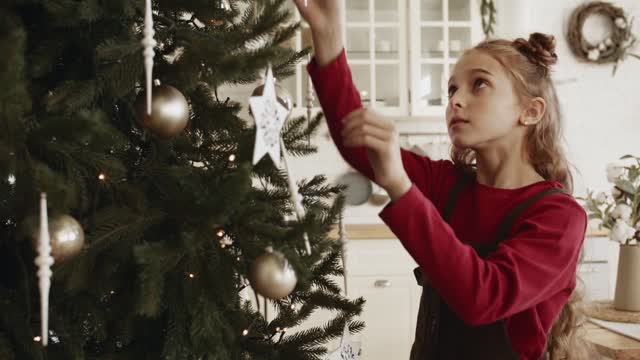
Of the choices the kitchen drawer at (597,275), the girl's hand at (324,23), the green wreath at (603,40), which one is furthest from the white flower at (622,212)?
the green wreath at (603,40)

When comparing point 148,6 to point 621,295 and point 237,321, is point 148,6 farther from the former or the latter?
point 621,295

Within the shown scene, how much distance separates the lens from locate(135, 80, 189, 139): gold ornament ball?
0.72 metres

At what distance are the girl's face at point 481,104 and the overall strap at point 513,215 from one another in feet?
0.51

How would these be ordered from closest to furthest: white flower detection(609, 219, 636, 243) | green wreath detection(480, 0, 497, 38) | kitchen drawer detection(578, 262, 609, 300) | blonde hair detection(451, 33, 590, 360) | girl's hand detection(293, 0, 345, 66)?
girl's hand detection(293, 0, 345, 66)
blonde hair detection(451, 33, 590, 360)
white flower detection(609, 219, 636, 243)
kitchen drawer detection(578, 262, 609, 300)
green wreath detection(480, 0, 497, 38)

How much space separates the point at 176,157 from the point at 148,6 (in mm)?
285

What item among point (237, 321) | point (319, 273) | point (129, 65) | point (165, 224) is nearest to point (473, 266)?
point (319, 273)

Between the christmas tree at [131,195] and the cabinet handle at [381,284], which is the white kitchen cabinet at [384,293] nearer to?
the cabinet handle at [381,284]

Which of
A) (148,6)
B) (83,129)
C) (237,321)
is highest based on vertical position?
(148,6)

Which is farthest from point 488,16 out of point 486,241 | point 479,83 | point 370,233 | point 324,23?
point 324,23

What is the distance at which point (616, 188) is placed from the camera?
1828 mm

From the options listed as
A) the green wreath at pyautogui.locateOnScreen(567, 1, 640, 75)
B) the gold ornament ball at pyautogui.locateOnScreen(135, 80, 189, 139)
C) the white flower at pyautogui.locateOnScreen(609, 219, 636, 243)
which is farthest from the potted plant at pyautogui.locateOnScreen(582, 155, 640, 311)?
the green wreath at pyautogui.locateOnScreen(567, 1, 640, 75)

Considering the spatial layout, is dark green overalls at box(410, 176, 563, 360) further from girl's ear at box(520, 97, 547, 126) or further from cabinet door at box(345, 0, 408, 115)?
cabinet door at box(345, 0, 408, 115)

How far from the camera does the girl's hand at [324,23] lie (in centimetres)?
106

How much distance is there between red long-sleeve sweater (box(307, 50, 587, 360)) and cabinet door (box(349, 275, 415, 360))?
1.85m
